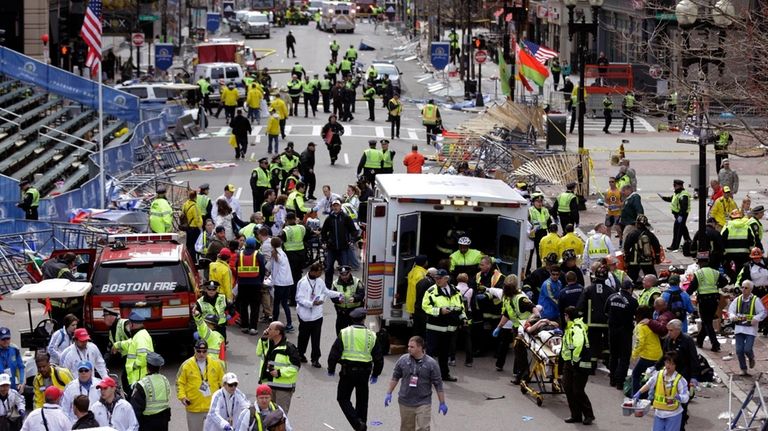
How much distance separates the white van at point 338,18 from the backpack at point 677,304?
272 ft

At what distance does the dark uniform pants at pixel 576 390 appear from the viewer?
1670 centimetres

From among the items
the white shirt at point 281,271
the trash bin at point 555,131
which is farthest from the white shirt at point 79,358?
the trash bin at point 555,131

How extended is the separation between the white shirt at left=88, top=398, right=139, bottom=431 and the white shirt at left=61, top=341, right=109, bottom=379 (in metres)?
2.17

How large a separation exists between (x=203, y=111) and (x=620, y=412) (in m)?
31.5

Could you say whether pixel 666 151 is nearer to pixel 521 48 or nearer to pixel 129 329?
pixel 521 48

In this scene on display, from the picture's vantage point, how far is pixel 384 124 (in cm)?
4994

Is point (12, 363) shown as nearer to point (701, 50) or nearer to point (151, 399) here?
point (151, 399)

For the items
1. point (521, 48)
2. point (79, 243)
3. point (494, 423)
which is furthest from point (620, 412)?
point (521, 48)

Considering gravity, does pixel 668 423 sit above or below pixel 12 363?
below

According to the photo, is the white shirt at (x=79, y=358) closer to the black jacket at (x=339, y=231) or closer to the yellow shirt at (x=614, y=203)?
the black jacket at (x=339, y=231)

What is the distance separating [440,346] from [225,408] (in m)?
5.55

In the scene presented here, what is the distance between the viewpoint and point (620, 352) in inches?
726

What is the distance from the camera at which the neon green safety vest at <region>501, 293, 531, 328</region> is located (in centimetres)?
1879

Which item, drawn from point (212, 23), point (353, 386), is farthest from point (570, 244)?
point (212, 23)
